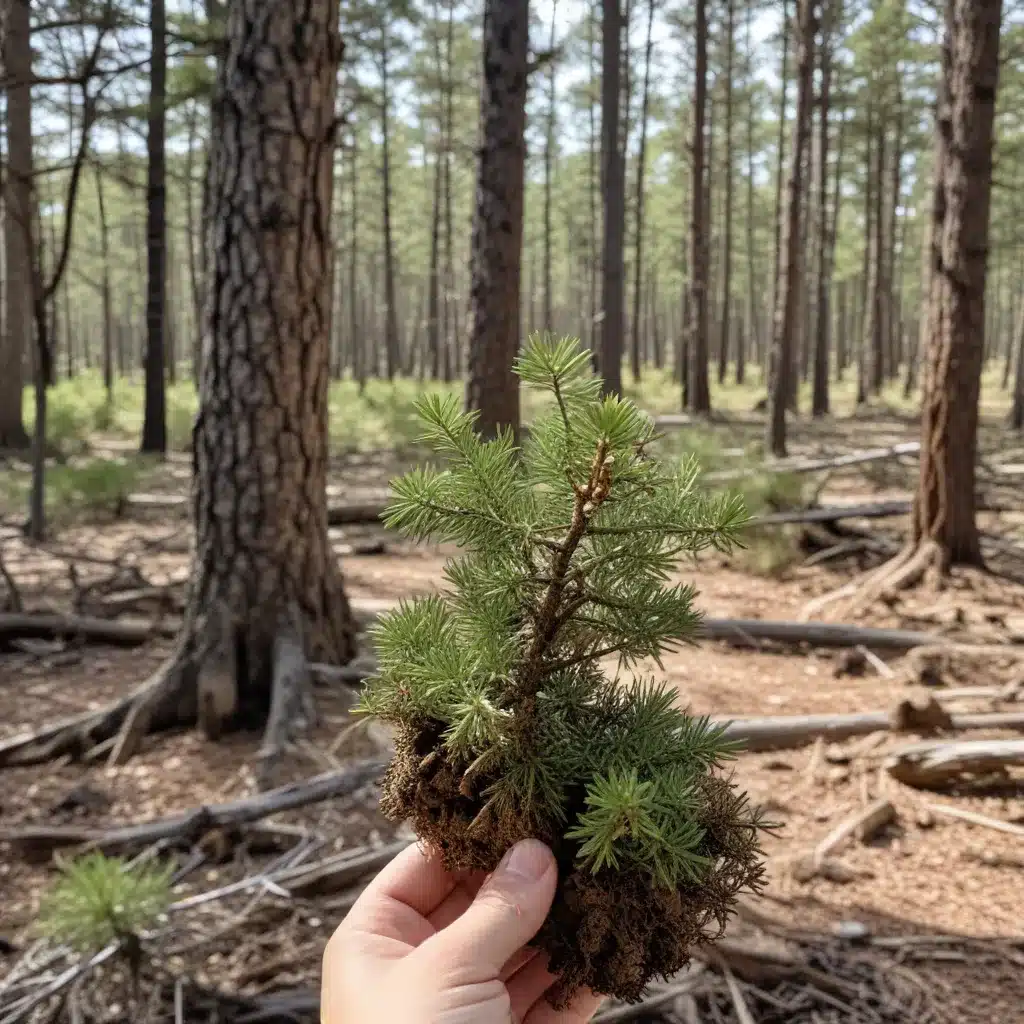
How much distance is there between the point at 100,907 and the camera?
2.29 metres

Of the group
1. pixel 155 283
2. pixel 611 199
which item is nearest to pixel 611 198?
pixel 611 199

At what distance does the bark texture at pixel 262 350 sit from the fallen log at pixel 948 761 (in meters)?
2.65

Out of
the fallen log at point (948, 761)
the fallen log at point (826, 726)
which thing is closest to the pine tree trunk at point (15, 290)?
the fallen log at point (826, 726)

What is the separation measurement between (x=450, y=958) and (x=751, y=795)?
126 inches

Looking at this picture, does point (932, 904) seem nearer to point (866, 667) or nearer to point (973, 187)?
point (866, 667)

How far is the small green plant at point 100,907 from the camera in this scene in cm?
229

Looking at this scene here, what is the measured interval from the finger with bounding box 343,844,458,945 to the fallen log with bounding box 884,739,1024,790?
323cm

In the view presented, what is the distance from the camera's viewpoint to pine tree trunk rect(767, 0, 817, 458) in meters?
12.8

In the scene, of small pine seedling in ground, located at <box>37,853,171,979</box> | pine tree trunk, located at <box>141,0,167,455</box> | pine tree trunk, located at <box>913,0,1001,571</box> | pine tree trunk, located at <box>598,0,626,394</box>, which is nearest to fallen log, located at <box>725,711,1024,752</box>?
small pine seedling in ground, located at <box>37,853,171,979</box>

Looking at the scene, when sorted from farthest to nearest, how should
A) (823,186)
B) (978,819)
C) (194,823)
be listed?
1. (823,186)
2. (978,819)
3. (194,823)

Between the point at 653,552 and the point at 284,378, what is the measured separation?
333 cm

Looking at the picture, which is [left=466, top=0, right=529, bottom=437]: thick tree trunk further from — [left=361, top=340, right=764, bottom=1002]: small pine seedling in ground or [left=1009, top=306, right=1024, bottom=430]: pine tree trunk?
[left=1009, top=306, right=1024, bottom=430]: pine tree trunk

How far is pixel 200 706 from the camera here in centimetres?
402

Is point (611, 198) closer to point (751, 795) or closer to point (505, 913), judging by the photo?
point (751, 795)
